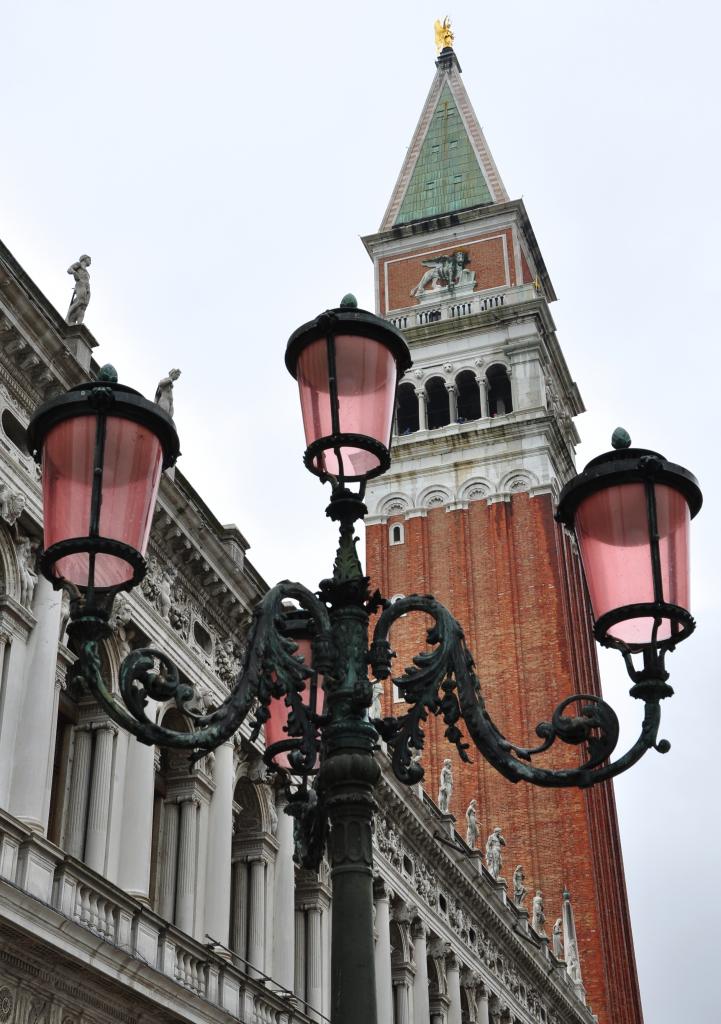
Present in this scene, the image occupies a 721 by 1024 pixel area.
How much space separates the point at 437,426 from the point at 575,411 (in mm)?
8397

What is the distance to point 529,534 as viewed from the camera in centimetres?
5222

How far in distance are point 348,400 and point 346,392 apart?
45mm

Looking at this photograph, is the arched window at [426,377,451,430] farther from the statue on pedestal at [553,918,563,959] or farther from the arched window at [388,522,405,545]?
the statue on pedestal at [553,918,563,959]

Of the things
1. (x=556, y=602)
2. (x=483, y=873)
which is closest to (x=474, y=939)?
(x=483, y=873)

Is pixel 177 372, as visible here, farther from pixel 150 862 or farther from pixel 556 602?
pixel 556 602

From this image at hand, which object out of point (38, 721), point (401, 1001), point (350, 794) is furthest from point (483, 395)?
point (350, 794)

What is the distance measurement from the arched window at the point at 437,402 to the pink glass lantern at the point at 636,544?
49.4 meters

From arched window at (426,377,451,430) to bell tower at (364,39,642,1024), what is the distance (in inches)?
1.9

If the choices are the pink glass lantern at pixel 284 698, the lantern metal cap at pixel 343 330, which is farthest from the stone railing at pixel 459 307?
the lantern metal cap at pixel 343 330

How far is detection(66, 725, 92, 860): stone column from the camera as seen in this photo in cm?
1777

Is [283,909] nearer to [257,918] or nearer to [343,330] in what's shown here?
[257,918]

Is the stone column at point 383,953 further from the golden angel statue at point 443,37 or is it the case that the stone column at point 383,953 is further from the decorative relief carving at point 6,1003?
the golden angel statue at point 443,37

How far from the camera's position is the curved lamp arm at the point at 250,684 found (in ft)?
22.2

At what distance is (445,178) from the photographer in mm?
62750
